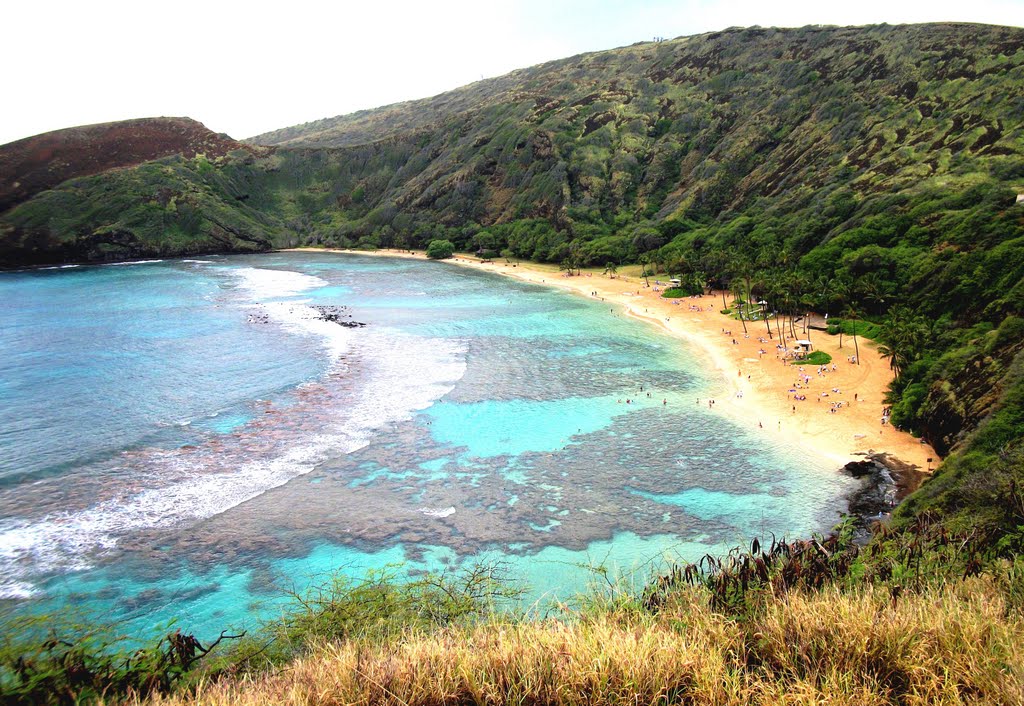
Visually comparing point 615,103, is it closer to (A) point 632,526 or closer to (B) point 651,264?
(B) point 651,264

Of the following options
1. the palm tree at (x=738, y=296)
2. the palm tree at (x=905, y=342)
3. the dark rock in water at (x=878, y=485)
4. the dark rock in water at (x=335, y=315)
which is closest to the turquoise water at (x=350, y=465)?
the dark rock in water at (x=878, y=485)

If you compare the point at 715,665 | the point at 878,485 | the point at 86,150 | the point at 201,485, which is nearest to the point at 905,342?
the point at 878,485

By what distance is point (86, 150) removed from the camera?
531 ft

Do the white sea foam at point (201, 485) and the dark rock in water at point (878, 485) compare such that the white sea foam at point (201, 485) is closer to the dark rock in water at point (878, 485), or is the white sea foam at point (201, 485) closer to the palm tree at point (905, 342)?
the dark rock in water at point (878, 485)

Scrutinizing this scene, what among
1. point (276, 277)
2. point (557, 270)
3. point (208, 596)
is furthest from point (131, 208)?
point (208, 596)

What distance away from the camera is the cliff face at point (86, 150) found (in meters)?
150

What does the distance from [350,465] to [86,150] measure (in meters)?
171

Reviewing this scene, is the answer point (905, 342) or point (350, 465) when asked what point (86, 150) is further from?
point (905, 342)

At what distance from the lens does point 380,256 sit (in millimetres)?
153250

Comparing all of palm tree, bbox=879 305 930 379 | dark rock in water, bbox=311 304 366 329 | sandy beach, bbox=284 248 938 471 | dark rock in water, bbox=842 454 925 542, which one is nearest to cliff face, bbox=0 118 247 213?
dark rock in water, bbox=311 304 366 329

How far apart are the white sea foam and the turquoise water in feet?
0.46

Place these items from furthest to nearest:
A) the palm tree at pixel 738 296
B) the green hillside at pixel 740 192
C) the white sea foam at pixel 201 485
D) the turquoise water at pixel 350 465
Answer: the palm tree at pixel 738 296
the green hillside at pixel 740 192
the white sea foam at pixel 201 485
the turquoise water at pixel 350 465

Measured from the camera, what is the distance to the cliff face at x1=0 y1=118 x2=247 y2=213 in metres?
150

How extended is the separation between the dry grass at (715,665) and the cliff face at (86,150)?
18170 cm
